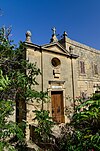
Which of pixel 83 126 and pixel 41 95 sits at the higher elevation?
pixel 41 95

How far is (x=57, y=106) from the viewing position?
11984 mm

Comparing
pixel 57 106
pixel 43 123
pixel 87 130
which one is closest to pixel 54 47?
pixel 57 106

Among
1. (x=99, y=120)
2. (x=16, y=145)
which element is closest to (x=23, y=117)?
(x=16, y=145)

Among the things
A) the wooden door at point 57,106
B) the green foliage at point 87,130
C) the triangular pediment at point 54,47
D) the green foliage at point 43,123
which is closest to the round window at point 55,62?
the triangular pediment at point 54,47

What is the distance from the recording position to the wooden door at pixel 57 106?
11.7 meters

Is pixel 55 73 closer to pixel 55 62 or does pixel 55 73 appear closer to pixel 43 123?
pixel 55 62

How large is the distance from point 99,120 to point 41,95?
320 cm

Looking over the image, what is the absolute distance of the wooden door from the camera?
11.7 m

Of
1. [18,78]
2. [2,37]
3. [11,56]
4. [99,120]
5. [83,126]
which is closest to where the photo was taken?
[99,120]

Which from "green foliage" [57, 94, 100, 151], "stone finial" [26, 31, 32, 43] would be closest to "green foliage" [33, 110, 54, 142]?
"green foliage" [57, 94, 100, 151]

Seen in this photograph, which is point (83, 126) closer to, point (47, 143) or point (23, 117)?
point (47, 143)

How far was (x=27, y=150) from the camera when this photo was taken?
7918 millimetres

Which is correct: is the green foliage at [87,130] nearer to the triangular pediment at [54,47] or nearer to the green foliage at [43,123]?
the green foliage at [43,123]

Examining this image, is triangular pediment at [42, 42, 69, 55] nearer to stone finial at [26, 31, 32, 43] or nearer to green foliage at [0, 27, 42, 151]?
stone finial at [26, 31, 32, 43]
